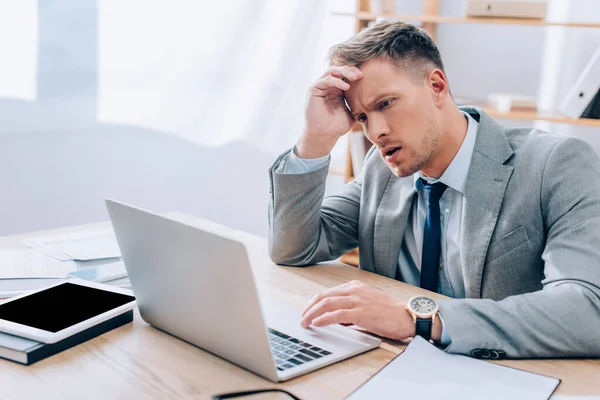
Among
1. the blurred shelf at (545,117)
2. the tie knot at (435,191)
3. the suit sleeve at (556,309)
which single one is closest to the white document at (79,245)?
the tie knot at (435,191)

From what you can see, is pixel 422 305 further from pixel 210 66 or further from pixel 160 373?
pixel 210 66

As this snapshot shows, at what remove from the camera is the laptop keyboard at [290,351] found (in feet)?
3.44

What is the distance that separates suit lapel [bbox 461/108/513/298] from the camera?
1.44 meters

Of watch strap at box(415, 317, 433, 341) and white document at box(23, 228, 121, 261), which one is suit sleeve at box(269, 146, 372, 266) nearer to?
white document at box(23, 228, 121, 261)

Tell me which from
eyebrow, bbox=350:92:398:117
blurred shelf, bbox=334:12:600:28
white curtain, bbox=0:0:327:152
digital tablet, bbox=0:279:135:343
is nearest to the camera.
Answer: digital tablet, bbox=0:279:135:343

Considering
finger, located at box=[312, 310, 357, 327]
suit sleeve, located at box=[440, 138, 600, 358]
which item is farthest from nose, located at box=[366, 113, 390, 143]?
finger, located at box=[312, 310, 357, 327]

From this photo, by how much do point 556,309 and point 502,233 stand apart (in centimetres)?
29

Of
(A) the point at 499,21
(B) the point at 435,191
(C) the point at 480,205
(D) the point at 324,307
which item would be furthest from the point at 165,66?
(D) the point at 324,307

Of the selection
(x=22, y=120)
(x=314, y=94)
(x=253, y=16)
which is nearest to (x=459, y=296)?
(x=314, y=94)

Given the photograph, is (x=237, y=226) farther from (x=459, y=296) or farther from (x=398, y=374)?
(x=398, y=374)

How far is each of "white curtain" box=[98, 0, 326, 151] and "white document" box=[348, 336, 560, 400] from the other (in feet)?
6.53

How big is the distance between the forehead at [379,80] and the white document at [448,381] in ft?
2.00

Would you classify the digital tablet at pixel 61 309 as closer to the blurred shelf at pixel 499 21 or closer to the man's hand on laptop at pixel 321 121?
the man's hand on laptop at pixel 321 121

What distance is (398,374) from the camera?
1.02m
